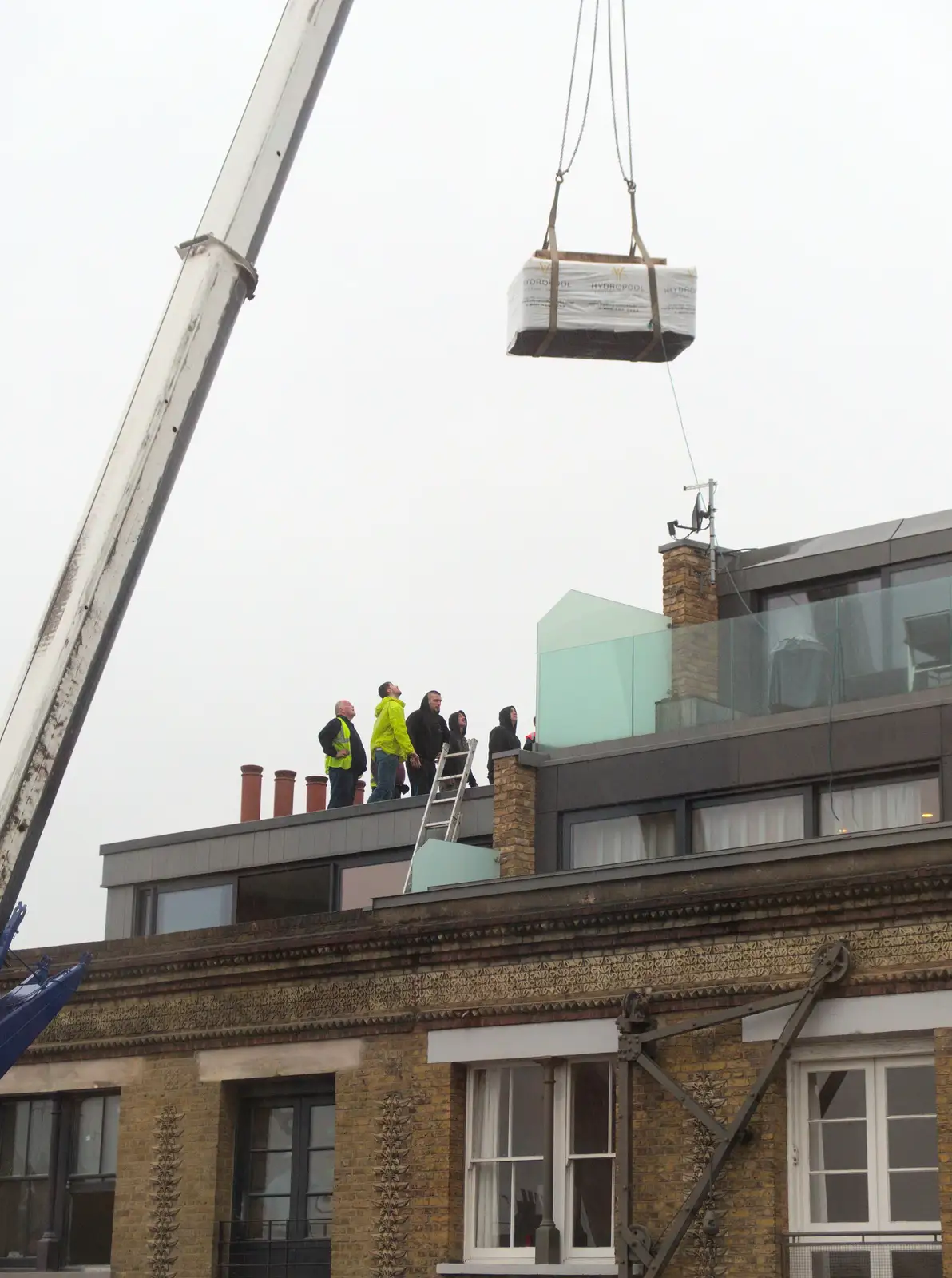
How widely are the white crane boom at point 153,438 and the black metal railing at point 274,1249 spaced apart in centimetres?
947

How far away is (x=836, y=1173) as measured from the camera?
19.0 m

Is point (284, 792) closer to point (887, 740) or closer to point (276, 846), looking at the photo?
point (276, 846)

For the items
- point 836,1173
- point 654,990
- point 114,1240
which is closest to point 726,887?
point 654,990

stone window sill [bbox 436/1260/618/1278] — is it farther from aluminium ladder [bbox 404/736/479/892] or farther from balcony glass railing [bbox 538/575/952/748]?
balcony glass railing [bbox 538/575/952/748]

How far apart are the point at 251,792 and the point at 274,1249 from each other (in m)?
10.7

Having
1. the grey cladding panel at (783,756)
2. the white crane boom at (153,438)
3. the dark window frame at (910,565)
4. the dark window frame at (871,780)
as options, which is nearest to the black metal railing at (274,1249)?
the grey cladding panel at (783,756)

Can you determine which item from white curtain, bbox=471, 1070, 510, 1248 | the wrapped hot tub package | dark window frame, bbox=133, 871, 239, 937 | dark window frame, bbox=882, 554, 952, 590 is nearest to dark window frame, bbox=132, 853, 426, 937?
dark window frame, bbox=133, 871, 239, 937

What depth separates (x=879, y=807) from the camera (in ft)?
72.7

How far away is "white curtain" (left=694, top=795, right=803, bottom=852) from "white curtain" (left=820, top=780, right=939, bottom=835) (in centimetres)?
37

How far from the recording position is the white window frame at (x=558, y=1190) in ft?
67.1

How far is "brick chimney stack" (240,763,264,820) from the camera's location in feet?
106

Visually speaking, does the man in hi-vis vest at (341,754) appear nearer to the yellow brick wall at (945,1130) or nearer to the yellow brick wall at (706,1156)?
the yellow brick wall at (706,1156)

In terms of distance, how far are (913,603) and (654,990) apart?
532 cm

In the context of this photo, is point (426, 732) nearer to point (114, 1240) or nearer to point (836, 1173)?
point (114, 1240)
